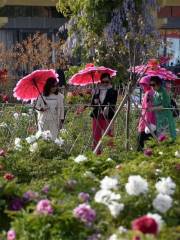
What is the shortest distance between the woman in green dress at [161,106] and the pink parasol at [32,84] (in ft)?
4.15

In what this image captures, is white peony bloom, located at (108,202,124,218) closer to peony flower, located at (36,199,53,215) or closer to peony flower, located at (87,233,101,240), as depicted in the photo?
peony flower, located at (87,233,101,240)

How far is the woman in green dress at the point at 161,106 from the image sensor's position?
8.62 meters

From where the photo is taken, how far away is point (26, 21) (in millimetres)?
25703

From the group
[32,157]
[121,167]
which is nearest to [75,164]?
[121,167]

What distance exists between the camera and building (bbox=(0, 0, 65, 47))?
25.6 metres

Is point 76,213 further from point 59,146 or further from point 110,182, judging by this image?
point 59,146

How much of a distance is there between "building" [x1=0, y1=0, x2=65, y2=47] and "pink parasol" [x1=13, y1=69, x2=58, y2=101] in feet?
54.1

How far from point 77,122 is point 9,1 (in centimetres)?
1387

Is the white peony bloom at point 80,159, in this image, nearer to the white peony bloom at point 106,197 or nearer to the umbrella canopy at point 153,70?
the white peony bloom at point 106,197

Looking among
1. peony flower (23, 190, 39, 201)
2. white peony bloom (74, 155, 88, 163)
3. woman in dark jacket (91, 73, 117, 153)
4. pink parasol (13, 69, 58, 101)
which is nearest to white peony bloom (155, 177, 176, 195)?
peony flower (23, 190, 39, 201)

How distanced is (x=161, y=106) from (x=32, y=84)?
5.42 ft

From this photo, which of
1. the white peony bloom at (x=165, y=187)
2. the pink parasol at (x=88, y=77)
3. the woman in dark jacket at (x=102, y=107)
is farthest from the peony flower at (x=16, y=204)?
the pink parasol at (x=88, y=77)

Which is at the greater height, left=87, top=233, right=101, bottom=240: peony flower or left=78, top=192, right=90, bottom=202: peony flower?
left=78, top=192, right=90, bottom=202: peony flower

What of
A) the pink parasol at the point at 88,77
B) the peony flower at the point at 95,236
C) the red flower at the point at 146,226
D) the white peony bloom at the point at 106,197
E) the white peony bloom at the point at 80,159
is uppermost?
the red flower at the point at 146,226
